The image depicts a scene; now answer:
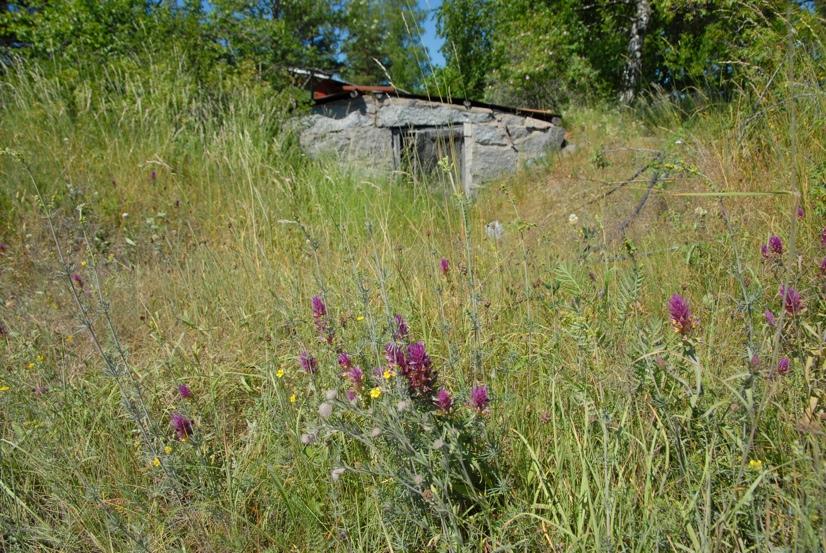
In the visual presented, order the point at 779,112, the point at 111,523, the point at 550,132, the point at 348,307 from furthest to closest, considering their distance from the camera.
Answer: the point at 550,132 < the point at 779,112 < the point at 348,307 < the point at 111,523

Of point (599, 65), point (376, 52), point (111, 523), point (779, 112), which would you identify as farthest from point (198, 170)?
point (376, 52)

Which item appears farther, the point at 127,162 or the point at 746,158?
the point at 127,162

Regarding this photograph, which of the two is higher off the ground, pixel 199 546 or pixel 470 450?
pixel 470 450

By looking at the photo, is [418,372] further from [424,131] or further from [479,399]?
[424,131]

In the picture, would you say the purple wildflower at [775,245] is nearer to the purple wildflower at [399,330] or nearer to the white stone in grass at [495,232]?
the purple wildflower at [399,330]

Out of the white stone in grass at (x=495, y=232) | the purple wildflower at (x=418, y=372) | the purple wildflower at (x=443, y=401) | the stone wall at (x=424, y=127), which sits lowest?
the purple wildflower at (x=443, y=401)

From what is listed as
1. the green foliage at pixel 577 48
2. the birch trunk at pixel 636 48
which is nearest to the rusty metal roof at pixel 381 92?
the green foliage at pixel 577 48

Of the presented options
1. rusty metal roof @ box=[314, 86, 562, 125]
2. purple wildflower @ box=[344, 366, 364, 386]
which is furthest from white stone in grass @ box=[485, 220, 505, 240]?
rusty metal roof @ box=[314, 86, 562, 125]

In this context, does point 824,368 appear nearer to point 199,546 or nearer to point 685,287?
point 685,287

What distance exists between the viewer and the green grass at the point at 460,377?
1.06 m

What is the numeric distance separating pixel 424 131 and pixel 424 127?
10 centimetres

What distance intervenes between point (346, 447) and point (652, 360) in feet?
2.74

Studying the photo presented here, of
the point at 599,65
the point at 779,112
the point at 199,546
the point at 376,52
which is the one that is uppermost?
the point at 376,52

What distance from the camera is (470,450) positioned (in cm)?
119
